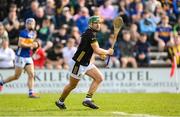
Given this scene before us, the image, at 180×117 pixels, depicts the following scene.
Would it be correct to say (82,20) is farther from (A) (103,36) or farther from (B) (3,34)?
(B) (3,34)

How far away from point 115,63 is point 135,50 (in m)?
1.15

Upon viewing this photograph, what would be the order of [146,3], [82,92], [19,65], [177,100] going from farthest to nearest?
1. [146,3]
2. [82,92]
3. [19,65]
4. [177,100]

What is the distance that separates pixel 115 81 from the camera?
80.1 ft

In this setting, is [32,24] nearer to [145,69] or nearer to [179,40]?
[145,69]

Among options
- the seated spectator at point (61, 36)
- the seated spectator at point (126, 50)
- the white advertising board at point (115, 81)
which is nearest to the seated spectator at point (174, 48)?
the white advertising board at point (115, 81)

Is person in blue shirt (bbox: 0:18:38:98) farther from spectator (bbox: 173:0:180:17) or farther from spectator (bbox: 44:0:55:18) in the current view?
spectator (bbox: 173:0:180:17)

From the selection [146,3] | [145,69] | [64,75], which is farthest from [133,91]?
[146,3]

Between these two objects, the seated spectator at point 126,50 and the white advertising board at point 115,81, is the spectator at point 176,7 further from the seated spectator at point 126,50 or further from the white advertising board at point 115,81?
the white advertising board at point 115,81

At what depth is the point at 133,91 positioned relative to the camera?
80.2ft

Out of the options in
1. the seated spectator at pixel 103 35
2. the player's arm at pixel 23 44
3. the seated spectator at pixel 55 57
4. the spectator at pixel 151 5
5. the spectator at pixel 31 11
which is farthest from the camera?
the spectator at pixel 151 5

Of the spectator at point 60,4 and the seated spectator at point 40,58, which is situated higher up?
the spectator at point 60,4

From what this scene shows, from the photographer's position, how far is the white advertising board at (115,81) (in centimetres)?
2408

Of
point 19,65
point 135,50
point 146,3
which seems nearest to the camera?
point 19,65

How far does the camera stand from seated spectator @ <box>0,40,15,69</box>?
2378 centimetres
